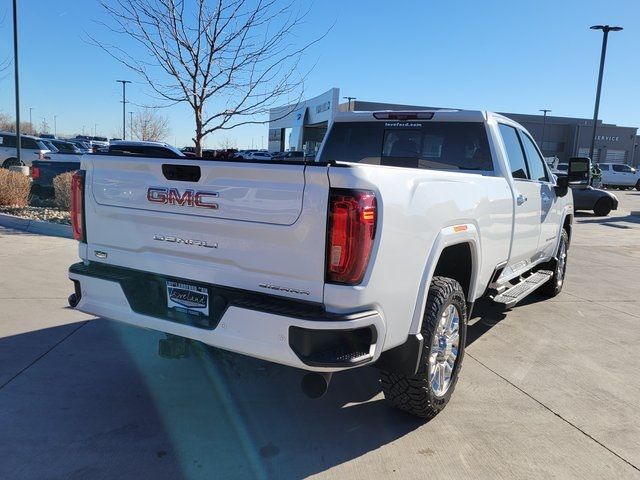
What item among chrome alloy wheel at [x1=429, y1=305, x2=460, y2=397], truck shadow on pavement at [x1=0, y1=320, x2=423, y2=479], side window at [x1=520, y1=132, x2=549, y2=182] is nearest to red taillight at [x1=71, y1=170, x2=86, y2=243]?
truck shadow on pavement at [x1=0, y1=320, x2=423, y2=479]

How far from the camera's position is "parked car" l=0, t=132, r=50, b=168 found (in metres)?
22.7

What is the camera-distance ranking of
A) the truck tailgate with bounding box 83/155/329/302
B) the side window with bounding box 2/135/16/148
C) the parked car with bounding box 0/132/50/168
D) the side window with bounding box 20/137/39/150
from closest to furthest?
the truck tailgate with bounding box 83/155/329/302, the parked car with bounding box 0/132/50/168, the side window with bounding box 2/135/16/148, the side window with bounding box 20/137/39/150

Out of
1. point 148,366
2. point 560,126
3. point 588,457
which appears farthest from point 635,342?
point 560,126

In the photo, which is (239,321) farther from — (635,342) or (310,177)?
(635,342)

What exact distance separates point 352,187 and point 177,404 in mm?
2094

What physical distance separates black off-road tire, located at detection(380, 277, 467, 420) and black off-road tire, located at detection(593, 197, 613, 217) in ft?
60.4

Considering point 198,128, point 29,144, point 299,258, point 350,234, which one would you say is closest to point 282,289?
point 299,258

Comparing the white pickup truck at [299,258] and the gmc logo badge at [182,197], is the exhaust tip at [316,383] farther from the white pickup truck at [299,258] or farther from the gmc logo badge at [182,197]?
the gmc logo badge at [182,197]

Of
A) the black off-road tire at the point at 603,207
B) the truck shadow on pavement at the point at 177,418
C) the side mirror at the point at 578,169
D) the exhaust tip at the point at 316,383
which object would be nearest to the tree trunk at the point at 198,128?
the truck shadow on pavement at the point at 177,418

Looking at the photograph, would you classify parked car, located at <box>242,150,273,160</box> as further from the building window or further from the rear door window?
the building window

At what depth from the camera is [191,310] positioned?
320 centimetres

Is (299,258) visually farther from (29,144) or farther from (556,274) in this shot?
(29,144)

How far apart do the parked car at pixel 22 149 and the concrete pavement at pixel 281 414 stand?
65.0 ft

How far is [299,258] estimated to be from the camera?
9.23 ft
